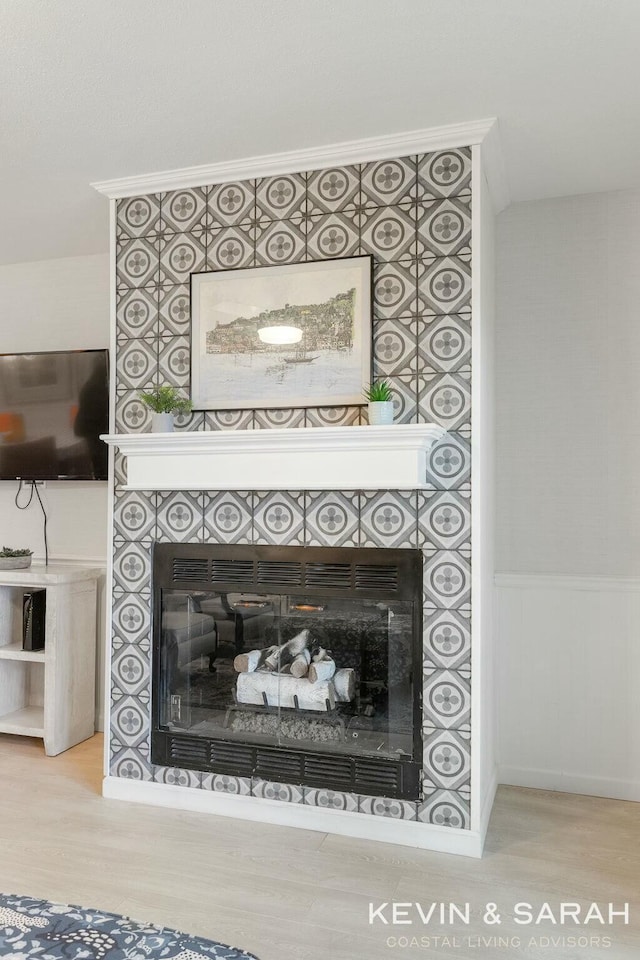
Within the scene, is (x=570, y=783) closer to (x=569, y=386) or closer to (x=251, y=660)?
(x=251, y=660)

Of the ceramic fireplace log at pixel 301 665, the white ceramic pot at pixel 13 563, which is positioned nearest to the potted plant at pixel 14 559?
the white ceramic pot at pixel 13 563

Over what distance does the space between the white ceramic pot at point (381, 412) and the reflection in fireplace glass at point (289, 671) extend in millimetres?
663

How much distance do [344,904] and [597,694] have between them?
145cm

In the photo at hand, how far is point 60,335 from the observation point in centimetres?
397

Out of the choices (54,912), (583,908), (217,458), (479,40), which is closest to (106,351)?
(217,458)

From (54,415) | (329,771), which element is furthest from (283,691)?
(54,415)

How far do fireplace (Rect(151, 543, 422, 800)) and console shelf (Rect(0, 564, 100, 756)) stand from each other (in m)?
0.86

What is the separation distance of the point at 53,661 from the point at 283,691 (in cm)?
135

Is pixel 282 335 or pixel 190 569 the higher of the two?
pixel 282 335

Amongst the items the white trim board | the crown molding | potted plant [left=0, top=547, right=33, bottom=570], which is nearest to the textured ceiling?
the crown molding

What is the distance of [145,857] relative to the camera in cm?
241

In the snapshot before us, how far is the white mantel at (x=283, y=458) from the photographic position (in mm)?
2438

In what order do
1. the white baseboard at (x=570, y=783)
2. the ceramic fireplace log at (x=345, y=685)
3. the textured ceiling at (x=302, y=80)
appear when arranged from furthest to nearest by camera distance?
the white baseboard at (x=570, y=783) → the ceramic fireplace log at (x=345, y=685) → the textured ceiling at (x=302, y=80)

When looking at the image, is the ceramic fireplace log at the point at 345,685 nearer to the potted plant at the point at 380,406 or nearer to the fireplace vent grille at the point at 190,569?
the fireplace vent grille at the point at 190,569
